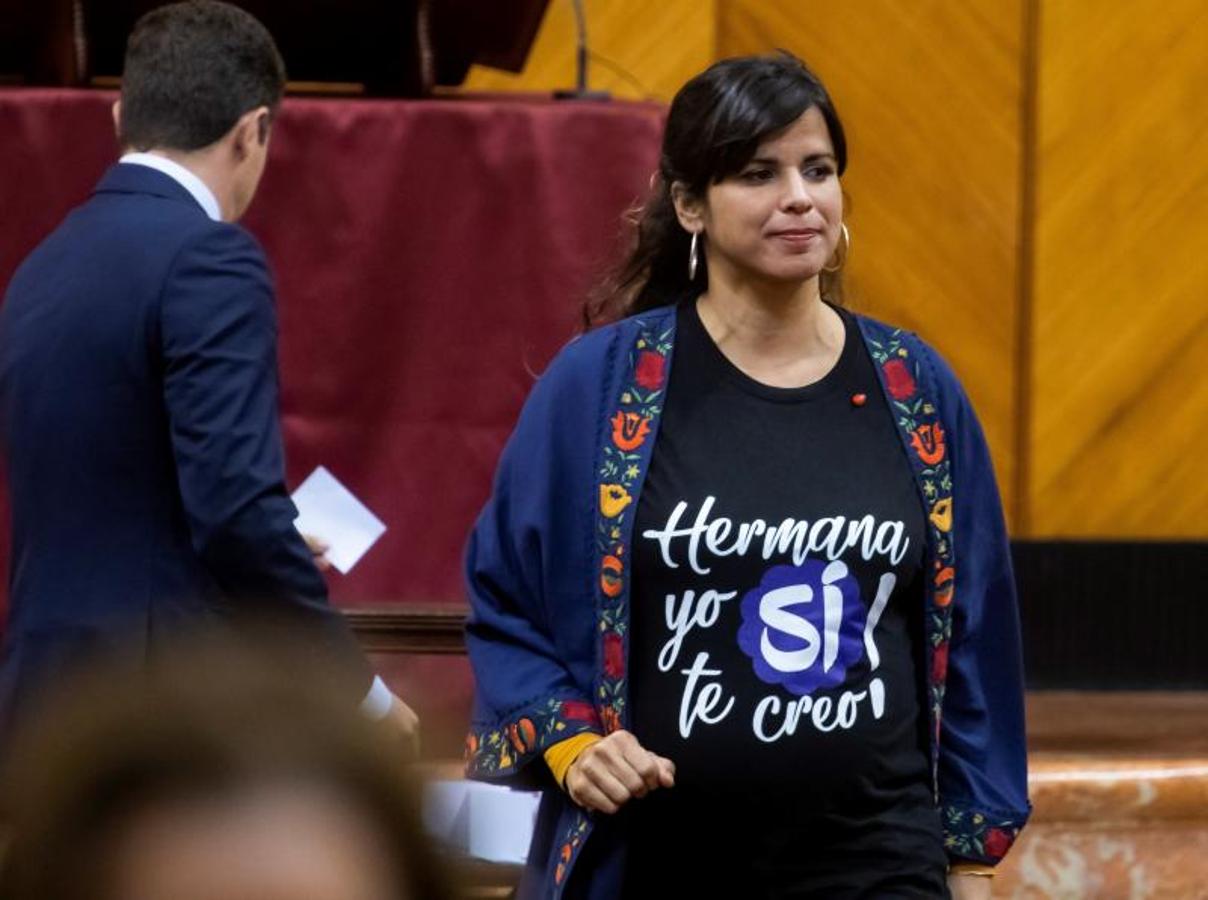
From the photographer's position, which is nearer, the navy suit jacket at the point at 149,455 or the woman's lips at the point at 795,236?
the woman's lips at the point at 795,236

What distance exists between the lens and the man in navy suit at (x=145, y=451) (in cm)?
283

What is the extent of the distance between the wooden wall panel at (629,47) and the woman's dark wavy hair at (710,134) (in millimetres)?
2940

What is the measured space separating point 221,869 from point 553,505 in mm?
1739

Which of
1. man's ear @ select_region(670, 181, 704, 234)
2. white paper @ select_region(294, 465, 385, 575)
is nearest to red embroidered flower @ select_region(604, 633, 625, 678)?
man's ear @ select_region(670, 181, 704, 234)

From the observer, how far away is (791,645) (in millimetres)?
2443

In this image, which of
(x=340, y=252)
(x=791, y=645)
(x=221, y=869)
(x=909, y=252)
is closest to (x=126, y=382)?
(x=791, y=645)

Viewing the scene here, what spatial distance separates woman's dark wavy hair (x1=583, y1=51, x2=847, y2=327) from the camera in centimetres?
260

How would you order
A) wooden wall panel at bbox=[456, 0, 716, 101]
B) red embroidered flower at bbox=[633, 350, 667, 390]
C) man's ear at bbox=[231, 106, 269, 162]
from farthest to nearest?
wooden wall panel at bbox=[456, 0, 716, 101], man's ear at bbox=[231, 106, 269, 162], red embroidered flower at bbox=[633, 350, 667, 390]

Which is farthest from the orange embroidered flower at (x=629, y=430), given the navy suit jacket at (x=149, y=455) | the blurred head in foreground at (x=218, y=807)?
the blurred head in foreground at (x=218, y=807)

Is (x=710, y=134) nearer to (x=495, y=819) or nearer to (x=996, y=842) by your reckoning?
(x=996, y=842)

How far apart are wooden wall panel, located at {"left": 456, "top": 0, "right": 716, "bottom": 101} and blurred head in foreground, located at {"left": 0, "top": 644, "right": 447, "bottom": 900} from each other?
193 inches

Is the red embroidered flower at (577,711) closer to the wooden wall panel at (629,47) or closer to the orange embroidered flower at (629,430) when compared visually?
the orange embroidered flower at (629,430)

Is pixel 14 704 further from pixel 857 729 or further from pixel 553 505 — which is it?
pixel 857 729

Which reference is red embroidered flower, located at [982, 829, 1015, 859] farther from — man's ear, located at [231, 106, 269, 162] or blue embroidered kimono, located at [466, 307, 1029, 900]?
man's ear, located at [231, 106, 269, 162]
